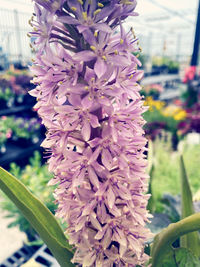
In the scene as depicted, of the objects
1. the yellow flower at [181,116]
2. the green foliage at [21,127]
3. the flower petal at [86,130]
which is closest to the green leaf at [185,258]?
the flower petal at [86,130]

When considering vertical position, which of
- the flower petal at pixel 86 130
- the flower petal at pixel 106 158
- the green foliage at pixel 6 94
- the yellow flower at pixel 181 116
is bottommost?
the yellow flower at pixel 181 116

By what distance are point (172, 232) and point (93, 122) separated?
0.32 metres

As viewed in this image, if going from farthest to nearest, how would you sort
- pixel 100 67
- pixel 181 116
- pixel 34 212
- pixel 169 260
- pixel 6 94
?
pixel 6 94
pixel 181 116
pixel 169 260
pixel 34 212
pixel 100 67

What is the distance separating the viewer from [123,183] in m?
0.62

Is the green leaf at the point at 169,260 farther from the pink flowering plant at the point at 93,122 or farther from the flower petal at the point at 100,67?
the flower petal at the point at 100,67

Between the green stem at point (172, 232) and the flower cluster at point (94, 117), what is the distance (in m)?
0.06

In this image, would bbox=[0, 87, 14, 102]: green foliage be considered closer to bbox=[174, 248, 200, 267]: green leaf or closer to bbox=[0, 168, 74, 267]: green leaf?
bbox=[0, 168, 74, 267]: green leaf

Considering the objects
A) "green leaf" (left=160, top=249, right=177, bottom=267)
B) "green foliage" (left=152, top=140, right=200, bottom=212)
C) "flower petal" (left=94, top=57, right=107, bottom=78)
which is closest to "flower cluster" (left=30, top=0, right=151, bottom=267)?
"flower petal" (left=94, top=57, right=107, bottom=78)

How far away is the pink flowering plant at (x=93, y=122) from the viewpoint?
20.8 inches

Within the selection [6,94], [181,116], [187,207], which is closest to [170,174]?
[187,207]

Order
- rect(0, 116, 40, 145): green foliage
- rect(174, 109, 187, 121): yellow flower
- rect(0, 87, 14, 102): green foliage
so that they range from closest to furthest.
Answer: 1. rect(174, 109, 187, 121): yellow flower
2. rect(0, 116, 40, 145): green foliage
3. rect(0, 87, 14, 102): green foliage

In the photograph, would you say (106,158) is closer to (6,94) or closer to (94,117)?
(94,117)

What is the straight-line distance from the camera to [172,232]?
1.96 ft

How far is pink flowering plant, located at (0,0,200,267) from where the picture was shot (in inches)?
20.8
